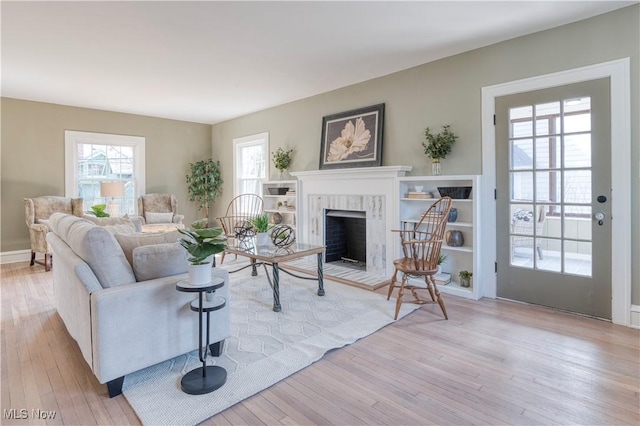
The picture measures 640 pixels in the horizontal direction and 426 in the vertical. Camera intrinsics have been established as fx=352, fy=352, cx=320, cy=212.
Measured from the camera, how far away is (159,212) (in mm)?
6648

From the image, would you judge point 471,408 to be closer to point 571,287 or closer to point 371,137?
point 571,287

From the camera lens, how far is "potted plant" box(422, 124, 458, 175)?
12.6 feet

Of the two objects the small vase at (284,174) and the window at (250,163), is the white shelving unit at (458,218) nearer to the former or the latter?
the small vase at (284,174)

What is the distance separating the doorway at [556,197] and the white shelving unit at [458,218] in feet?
0.82

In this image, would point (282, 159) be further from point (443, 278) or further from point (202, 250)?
point (202, 250)

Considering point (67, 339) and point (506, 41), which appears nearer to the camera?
point (67, 339)

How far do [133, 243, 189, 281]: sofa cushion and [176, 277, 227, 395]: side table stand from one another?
261 mm

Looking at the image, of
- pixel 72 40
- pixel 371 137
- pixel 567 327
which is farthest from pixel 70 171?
pixel 567 327

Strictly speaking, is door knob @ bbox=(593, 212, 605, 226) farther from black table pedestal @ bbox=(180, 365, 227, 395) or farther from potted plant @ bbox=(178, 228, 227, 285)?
black table pedestal @ bbox=(180, 365, 227, 395)

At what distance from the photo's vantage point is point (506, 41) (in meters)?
3.48

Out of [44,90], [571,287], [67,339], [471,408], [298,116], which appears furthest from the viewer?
[298,116]

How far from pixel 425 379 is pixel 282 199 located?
14.1 ft

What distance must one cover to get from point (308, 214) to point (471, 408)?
3.77 meters

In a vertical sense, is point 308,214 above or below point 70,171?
below
